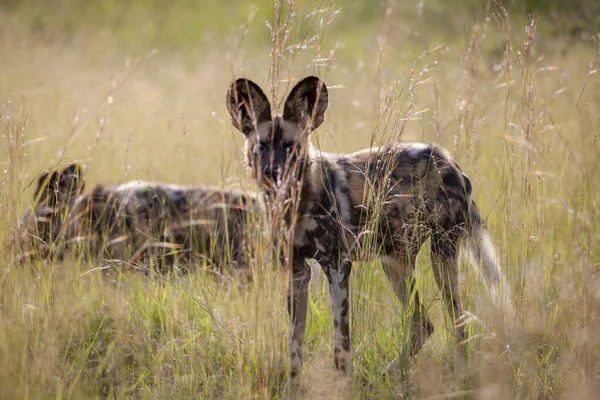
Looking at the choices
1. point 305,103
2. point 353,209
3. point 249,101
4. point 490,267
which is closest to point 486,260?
point 490,267

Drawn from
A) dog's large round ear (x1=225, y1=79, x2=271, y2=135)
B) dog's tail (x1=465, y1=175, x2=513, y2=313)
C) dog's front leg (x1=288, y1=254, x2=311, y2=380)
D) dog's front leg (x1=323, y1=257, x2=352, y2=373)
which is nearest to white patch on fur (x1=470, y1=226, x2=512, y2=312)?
dog's tail (x1=465, y1=175, x2=513, y2=313)

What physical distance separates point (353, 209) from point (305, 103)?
1.87ft

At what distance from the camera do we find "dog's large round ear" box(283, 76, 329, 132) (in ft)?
11.1

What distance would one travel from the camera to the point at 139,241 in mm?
5254

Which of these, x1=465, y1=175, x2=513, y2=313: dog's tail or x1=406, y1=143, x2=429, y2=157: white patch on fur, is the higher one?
x1=406, y1=143, x2=429, y2=157: white patch on fur

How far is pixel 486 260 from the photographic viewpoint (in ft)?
10.8

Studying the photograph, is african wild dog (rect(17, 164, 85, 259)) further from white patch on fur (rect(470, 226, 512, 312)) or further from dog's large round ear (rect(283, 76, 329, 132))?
white patch on fur (rect(470, 226, 512, 312))

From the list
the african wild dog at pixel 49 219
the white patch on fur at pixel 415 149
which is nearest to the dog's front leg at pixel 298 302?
the white patch on fur at pixel 415 149

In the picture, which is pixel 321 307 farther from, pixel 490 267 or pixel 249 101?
pixel 249 101

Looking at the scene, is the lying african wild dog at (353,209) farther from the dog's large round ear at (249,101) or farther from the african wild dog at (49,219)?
the african wild dog at (49,219)

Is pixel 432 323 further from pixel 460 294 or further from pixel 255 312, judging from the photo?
pixel 255 312

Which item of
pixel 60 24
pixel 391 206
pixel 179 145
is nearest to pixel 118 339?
pixel 391 206

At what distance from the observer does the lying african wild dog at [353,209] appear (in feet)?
10.6

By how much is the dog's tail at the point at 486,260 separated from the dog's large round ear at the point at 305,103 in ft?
2.83
